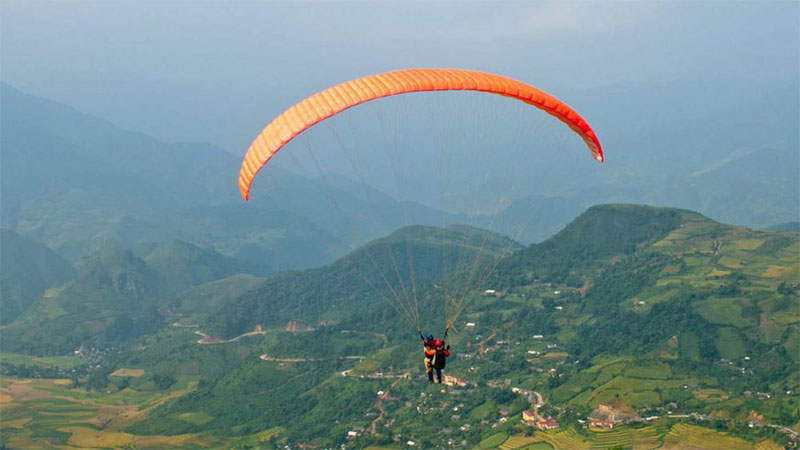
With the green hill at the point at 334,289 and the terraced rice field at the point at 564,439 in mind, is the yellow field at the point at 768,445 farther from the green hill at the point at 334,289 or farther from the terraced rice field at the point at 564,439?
the green hill at the point at 334,289

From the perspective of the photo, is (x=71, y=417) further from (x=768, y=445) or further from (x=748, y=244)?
(x=748, y=244)

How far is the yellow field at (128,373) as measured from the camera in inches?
4857

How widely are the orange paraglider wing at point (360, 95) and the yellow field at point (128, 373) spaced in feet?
336

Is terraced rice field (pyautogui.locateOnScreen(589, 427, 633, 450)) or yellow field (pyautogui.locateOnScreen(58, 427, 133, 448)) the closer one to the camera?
terraced rice field (pyautogui.locateOnScreen(589, 427, 633, 450))

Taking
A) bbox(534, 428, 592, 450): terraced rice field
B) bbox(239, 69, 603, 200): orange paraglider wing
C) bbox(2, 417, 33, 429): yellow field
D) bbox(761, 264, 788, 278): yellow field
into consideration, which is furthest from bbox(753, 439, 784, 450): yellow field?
bbox(2, 417, 33, 429): yellow field

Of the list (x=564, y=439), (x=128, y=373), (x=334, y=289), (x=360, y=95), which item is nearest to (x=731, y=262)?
(x=564, y=439)

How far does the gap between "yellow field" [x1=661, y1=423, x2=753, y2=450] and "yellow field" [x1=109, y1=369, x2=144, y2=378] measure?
265 ft

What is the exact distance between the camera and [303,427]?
85312 mm

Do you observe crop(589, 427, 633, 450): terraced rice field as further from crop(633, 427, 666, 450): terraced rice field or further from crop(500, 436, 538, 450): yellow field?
crop(500, 436, 538, 450): yellow field

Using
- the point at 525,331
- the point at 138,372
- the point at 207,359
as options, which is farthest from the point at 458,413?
the point at 138,372

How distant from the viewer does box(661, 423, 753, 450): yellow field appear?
210 ft

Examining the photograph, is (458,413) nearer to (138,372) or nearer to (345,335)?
(345,335)

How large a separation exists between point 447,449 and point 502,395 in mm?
12091

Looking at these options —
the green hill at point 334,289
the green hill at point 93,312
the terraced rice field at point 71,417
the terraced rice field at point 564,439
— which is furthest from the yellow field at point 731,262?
the green hill at point 93,312
